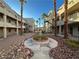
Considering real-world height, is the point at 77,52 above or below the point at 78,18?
below

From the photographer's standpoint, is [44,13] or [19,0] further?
[44,13]

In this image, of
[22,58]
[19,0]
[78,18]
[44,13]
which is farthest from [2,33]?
[44,13]

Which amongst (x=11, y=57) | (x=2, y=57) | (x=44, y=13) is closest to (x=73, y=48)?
(x=11, y=57)

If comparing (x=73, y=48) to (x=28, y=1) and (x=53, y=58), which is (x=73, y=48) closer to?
(x=53, y=58)

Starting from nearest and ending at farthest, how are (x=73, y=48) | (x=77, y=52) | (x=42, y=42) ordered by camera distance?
(x=77, y=52) → (x=73, y=48) → (x=42, y=42)

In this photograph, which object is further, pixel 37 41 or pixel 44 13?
pixel 44 13

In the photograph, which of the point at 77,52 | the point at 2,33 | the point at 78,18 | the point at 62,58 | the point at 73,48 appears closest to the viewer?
the point at 62,58

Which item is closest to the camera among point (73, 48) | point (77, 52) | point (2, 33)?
point (77, 52)

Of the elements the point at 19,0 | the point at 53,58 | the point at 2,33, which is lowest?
the point at 53,58

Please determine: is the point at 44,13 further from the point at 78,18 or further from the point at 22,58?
the point at 22,58

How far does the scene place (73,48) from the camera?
12.8 metres

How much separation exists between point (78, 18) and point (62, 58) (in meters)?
13.5

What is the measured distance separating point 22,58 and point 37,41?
751 centimetres

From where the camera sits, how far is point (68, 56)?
1110cm
